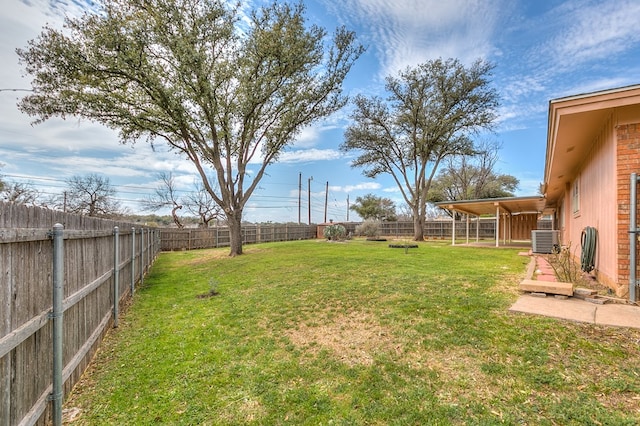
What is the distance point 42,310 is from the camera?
6.68 ft

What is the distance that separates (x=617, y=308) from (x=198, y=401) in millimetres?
4864

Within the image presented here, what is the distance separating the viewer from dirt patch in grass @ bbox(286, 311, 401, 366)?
302 centimetres

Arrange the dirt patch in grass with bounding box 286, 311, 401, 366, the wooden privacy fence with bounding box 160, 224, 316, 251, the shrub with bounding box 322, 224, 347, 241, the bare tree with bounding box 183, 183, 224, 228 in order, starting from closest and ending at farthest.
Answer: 1. the dirt patch in grass with bounding box 286, 311, 401, 366
2. the wooden privacy fence with bounding box 160, 224, 316, 251
3. the shrub with bounding box 322, 224, 347, 241
4. the bare tree with bounding box 183, 183, 224, 228

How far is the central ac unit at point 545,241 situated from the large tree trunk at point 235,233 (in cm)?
1151

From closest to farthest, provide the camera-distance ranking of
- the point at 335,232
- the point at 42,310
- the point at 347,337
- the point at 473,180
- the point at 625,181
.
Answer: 1. the point at 42,310
2. the point at 347,337
3. the point at 625,181
4. the point at 335,232
5. the point at 473,180

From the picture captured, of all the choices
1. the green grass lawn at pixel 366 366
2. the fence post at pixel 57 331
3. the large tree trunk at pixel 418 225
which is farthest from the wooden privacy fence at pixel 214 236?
the fence post at pixel 57 331

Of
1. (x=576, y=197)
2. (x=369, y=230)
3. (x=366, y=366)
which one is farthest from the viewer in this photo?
(x=369, y=230)

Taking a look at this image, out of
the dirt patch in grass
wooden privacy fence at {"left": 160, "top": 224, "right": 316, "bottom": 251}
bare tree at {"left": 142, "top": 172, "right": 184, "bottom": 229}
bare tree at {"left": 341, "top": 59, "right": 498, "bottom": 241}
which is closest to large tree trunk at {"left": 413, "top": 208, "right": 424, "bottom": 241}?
bare tree at {"left": 341, "top": 59, "right": 498, "bottom": 241}

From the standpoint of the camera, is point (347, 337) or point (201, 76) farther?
point (201, 76)

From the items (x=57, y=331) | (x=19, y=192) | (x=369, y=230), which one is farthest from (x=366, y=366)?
(x=19, y=192)

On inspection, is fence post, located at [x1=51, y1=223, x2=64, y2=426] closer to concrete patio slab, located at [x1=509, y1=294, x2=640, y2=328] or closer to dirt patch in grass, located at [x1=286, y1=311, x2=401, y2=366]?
dirt patch in grass, located at [x1=286, y1=311, x2=401, y2=366]

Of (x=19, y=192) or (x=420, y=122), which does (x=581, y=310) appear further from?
(x=19, y=192)

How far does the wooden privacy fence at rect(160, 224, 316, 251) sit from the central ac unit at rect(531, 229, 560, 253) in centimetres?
1585

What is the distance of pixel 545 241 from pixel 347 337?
10542 mm
